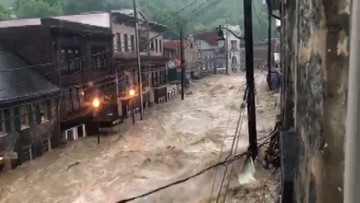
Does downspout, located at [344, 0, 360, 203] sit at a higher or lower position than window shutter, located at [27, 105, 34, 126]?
higher

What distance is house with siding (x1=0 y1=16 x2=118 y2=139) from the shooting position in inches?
1036

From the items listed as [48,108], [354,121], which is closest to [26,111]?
[48,108]

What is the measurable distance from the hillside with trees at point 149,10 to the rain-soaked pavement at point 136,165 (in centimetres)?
853

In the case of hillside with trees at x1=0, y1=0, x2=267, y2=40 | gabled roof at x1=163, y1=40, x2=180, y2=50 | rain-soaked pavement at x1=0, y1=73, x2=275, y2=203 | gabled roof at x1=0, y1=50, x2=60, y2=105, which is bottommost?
rain-soaked pavement at x1=0, y1=73, x2=275, y2=203

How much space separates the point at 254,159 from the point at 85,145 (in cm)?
1576

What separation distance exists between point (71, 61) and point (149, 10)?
5040 centimetres

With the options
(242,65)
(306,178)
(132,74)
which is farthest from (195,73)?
(306,178)

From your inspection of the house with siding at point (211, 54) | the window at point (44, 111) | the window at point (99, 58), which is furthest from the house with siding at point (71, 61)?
the house with siding at point (211, 54)

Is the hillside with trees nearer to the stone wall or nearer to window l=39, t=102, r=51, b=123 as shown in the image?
window l=39, t=102, r=51, b=123

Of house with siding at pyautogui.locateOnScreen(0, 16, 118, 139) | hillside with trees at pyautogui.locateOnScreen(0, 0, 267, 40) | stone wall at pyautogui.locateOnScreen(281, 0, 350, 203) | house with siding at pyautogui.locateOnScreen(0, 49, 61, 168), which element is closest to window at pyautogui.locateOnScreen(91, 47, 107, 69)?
house with siding at pyautogui.locateOnScreen(0, 16, 118, 139)

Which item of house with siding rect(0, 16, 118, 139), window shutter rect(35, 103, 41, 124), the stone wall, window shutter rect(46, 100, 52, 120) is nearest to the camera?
the stone wall

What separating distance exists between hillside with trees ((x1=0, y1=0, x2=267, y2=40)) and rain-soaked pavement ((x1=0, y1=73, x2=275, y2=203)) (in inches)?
336

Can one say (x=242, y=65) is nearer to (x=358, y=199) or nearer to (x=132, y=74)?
(x=132, y=74)

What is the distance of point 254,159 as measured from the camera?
12.9 meters
